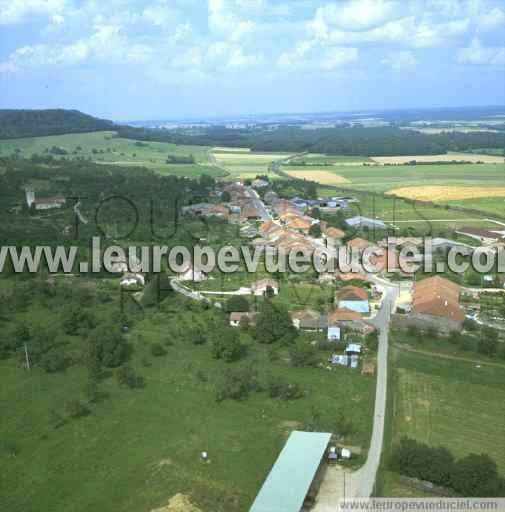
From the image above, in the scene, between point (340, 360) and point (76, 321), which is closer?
point (340, 360)

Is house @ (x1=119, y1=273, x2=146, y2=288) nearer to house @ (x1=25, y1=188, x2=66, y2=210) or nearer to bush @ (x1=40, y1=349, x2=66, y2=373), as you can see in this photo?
bush @ (x1=40, y1=349, x2=66, y2=373)

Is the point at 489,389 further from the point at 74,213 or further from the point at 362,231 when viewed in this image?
the point at 74,213

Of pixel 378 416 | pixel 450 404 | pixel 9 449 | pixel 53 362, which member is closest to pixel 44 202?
pixel 53 362

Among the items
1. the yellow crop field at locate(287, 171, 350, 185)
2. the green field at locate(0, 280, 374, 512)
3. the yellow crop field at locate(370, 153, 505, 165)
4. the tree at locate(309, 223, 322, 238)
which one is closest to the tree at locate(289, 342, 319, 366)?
the green field at locate(0, 280, 374, 512)

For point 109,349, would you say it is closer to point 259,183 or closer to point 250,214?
point 250,214

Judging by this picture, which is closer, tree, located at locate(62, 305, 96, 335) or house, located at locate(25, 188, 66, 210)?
tree, located at locate(62, 305, 96, 335)

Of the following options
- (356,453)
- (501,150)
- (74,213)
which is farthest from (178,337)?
(501,150)

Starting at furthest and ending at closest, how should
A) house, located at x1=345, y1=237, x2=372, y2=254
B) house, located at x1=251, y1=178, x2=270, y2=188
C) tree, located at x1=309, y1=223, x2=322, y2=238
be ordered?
house, located at x1=251, y1=178, x2=270, y2=188 < tree, located at x1=309, y1=223, x2=322, y2=238 < house, located at x1=345, y1=237, x2=372, y2=254

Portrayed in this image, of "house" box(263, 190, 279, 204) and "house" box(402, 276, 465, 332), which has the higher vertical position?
"house" box(263, 190, 279, 204)
